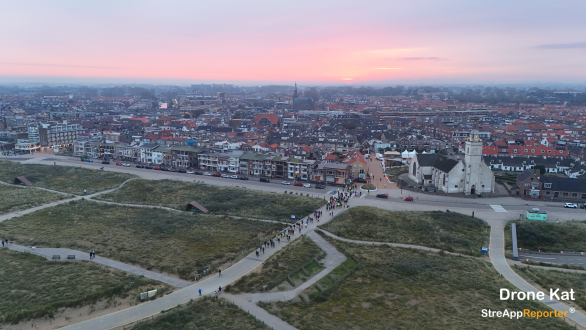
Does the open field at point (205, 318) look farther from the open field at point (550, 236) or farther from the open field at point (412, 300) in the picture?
the open field at point (550, 236)

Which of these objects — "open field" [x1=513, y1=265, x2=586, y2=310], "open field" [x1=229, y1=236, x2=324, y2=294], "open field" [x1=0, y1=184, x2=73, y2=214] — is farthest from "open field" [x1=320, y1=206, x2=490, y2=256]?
"open field" [x1=0, y1=184, x2=73, y2=214]

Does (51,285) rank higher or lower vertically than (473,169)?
lower

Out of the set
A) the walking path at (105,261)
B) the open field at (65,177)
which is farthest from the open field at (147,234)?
the open field at (65,177)

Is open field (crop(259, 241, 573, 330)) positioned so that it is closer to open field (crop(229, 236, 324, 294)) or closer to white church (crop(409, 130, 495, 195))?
open field (crop(229, 236, 324, 294))

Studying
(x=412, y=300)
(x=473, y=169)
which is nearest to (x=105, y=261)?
(x=412, y=300)

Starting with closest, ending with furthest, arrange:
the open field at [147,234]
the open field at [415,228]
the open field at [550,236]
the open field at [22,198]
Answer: the open field at [147,234] < the open field at [550,236] < the open field at [415,228] < the open field at [22,198]

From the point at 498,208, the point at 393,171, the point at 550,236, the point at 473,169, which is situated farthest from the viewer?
the point at 393,171

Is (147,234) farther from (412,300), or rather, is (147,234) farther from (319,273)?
(412,300)
